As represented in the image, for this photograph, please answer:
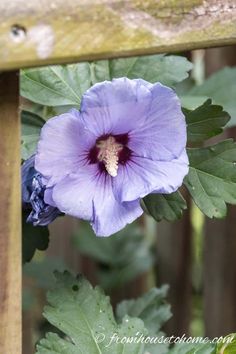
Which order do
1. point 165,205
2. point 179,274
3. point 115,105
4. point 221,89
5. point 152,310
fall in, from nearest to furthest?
1. point 115,105
2. point 165,205
3. point 152,310
4. point 221,89
5. point 179,274

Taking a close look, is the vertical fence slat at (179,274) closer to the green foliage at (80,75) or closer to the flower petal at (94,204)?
the green foliage at (80,75)

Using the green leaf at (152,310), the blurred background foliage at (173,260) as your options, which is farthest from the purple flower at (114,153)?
the blurred background foliage at (173,260)

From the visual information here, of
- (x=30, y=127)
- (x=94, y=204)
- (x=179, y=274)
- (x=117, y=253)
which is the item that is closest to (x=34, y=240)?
(x=30, y=127)

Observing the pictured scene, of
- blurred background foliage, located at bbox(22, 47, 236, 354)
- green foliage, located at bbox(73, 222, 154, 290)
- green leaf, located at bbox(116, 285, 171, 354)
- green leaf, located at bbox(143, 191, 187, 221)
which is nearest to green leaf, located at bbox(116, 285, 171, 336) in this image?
green leaf, located at bbox(116, 285, 171, 354)

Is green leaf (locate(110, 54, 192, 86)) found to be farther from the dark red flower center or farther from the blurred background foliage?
the blurred background foliage

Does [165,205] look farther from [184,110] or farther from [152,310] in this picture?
[152,310]

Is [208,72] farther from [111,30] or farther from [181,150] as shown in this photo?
[111,30]
